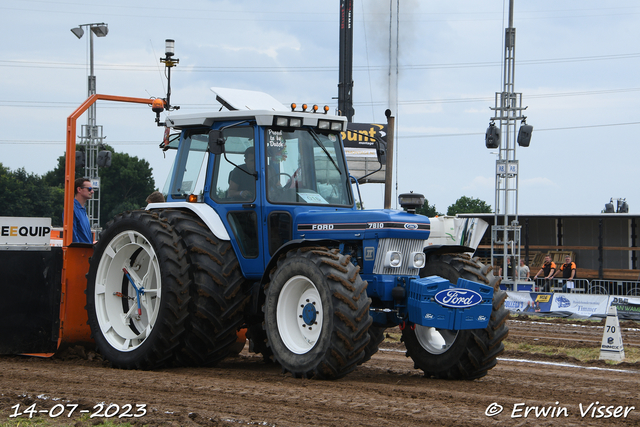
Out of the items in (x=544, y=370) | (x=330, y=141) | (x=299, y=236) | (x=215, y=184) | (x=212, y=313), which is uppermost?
(x=330, y=141)

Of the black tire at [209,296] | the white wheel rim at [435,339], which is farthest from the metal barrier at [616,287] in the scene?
the black tire at [209,296]

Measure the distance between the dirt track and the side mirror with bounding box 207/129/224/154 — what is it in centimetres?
227

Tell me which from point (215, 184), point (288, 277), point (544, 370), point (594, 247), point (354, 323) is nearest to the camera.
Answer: point (354, 323)

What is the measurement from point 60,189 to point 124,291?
6878 centimetres

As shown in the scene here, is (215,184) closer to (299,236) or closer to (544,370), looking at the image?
(299,236)

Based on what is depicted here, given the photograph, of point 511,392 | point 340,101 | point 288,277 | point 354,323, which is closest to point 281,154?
point 288,277

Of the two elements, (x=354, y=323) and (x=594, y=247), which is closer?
(x=354, y=323)

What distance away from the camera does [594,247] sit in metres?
30.8

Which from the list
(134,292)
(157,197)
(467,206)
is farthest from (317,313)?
(467,206)

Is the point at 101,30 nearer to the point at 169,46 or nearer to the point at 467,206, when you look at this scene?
the point at 169,46

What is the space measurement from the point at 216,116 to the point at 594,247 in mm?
25612

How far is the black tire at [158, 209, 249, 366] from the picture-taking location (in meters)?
7.73

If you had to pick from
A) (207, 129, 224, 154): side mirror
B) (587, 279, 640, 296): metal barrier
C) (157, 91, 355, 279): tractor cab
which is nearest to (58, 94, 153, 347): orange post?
(157, 91, 355, 279): tractor cab

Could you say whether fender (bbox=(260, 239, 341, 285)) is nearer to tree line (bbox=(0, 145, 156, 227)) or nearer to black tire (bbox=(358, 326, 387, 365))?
black tire (bbox=(358, 326, 387, 365))
